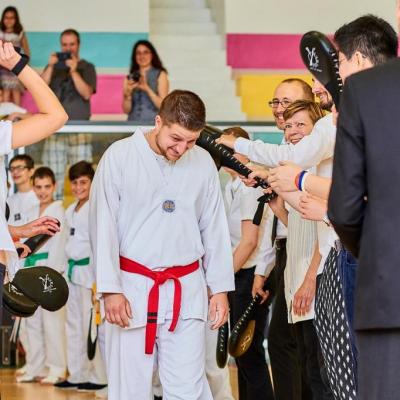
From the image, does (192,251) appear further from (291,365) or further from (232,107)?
(232,107)

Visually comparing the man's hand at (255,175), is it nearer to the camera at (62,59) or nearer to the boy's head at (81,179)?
the boy's head at (81,179)

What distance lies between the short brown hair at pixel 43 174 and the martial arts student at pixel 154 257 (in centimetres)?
376

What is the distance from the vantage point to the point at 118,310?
14.4ft

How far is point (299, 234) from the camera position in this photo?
15.8 ft

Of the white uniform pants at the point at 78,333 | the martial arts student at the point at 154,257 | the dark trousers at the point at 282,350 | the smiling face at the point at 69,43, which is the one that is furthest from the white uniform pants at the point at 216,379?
the smiling face at the point at 69,43

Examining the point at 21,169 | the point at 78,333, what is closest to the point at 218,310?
the point at 78,333

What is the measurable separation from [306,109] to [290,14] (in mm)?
8111

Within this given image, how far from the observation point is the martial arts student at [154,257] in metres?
4.41

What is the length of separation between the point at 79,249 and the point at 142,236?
137 inches

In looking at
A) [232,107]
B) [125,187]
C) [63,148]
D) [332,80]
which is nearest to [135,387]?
[125,187]

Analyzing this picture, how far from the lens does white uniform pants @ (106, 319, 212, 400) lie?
4441 millimetres

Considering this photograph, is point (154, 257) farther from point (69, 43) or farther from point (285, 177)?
point (69, 43)

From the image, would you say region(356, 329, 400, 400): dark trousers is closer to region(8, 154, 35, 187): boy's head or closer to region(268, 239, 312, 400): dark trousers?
region(268, 239, 312, 400): dark trousers

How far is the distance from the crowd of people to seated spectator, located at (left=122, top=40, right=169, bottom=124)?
3.46m
